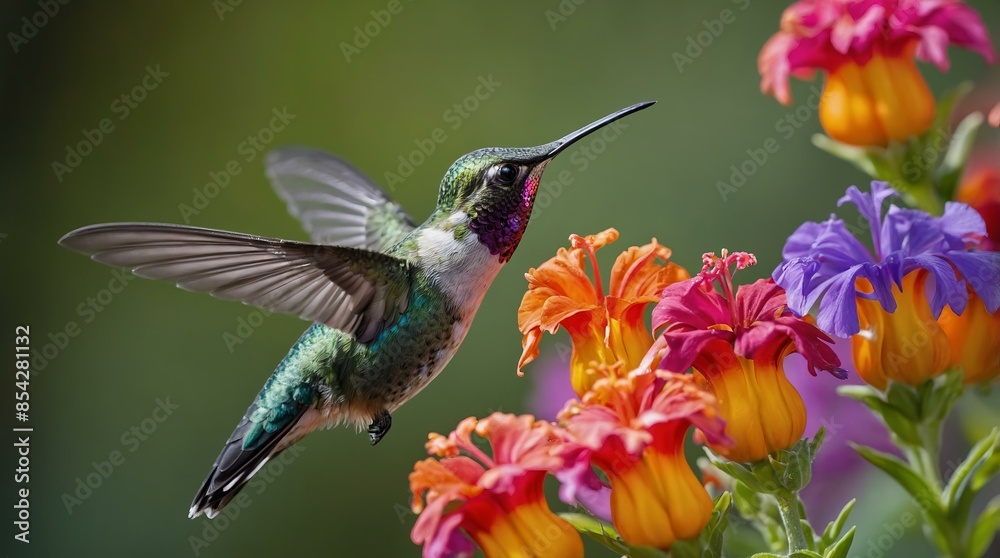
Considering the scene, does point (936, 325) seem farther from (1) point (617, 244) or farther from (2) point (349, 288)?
(1) point (617, 244)

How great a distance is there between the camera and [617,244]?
549cm

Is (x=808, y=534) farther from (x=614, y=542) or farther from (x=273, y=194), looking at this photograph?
(x=273, y=194)

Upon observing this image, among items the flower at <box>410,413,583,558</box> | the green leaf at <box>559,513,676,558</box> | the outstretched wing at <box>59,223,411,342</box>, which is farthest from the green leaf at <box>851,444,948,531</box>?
the outstretched wing at <box>59,223,411,342</box>

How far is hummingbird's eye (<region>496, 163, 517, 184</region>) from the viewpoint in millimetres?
2551

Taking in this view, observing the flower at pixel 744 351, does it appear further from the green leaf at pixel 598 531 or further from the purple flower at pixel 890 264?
the green leaf at pixel 598 531

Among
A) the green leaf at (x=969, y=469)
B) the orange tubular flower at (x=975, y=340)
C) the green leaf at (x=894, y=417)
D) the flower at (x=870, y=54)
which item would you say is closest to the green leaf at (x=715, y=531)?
the green leaf at (x=894, y=417)

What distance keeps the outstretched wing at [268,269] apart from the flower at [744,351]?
93 centimetres

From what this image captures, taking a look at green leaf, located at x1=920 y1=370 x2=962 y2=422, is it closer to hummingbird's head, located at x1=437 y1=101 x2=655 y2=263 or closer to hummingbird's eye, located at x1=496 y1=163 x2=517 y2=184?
hummingbird's head, located at x1=437 y1=101 x2=655 y2=263

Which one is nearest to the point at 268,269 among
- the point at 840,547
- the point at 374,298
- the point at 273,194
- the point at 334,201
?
the point at 374,298

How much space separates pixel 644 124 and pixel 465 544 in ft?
14.5

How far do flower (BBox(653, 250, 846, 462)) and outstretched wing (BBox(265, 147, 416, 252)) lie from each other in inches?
60.2

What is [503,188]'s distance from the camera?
2.57 m

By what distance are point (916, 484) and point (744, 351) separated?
0.55 meters

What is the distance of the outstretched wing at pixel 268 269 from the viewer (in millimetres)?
2082
